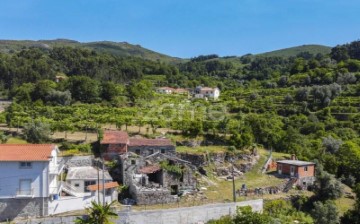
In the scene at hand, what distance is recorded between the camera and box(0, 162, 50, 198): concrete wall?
104 ft

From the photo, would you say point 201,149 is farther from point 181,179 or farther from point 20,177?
point 20,177

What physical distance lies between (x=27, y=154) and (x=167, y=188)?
482 inches

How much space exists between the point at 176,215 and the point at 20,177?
1218cm

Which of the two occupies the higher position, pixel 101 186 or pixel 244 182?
pixel 101 186

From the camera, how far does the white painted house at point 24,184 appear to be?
31797mm

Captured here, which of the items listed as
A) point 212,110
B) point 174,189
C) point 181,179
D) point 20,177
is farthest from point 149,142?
point 212,110

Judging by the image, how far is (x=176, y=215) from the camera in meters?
33.2

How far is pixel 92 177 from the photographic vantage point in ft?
120

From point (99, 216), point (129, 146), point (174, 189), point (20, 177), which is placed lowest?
point (174, 189)

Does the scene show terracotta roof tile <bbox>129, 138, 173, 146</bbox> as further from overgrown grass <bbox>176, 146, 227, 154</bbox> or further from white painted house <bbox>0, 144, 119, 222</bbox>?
white painted house <bbox>0, 144, 119, 222</bbox>

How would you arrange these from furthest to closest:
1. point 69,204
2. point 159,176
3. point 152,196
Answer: point 159,176 < point 152,196 < point 69,204

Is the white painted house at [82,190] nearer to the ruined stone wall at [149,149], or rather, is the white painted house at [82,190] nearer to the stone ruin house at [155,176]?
the stone ruin house at [155,176]

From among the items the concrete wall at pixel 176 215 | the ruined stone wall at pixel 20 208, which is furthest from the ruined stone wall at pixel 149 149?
the ruined stone wall at pixel 20 208

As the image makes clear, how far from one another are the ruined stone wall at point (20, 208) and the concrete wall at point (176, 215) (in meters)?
1.26
